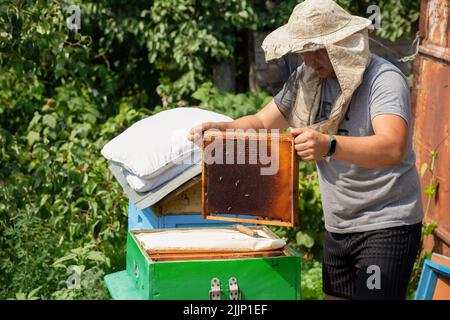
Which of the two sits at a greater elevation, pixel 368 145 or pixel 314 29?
pixel 314 29

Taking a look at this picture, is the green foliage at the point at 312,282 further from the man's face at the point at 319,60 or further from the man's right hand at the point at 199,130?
the man's face at the point at 319,60

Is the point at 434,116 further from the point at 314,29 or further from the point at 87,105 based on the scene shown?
the point at 87,105

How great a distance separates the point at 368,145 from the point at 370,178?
0.38 metres

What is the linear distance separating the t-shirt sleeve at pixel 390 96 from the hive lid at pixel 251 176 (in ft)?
1.25

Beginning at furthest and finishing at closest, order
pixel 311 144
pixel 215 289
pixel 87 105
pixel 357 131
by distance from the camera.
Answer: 1. pixel 87 105
2. pixel 357 131
3. pixel 215 289
4. pixel 311 144

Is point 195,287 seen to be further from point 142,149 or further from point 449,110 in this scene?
point 449,110

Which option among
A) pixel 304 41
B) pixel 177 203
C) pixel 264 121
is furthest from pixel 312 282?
pixel 304 41

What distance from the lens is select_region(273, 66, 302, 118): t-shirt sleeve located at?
3580mm

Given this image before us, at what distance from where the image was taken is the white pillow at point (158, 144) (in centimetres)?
398

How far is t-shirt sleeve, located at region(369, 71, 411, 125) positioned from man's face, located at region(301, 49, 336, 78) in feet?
0.63

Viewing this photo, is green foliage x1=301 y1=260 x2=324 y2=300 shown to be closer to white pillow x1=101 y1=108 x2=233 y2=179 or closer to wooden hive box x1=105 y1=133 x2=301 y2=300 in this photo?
white pillow x1=101 y1=108 x2=233 y2=179

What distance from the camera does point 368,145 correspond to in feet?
9.87

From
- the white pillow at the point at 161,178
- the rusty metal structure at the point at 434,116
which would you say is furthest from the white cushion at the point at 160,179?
the rusty metal structure at the point at 434,116

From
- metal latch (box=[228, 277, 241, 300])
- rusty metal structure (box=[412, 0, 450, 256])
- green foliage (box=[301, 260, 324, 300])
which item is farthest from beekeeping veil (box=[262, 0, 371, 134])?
green foliage (box=[301, 260, 324, 300])
